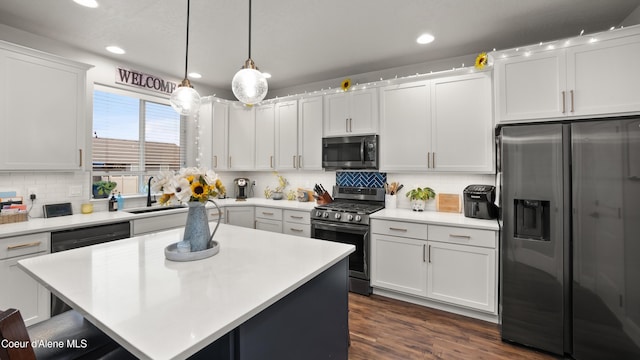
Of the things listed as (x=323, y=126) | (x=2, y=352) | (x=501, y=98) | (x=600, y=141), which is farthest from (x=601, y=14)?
(x=2, y=352)

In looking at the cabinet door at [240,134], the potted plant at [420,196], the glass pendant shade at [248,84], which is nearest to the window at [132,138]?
the cabinet door at [240,134]

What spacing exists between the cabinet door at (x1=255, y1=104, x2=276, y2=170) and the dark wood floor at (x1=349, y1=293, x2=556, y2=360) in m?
2.38

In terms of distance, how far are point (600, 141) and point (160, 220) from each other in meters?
4.07

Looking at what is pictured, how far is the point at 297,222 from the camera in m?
3.67

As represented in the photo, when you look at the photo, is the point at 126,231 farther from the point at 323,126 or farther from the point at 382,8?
the point at 382,8

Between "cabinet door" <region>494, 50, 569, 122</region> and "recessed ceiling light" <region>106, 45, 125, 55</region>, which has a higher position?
"recessed ceiling light" <region>106, 45, 125, 55</region>

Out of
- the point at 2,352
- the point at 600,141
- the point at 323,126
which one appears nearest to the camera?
the point at 2,352

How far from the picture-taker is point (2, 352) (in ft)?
2.08

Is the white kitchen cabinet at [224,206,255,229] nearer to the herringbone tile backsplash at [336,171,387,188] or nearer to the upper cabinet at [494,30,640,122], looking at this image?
the herringbone tile backsplash at [336,171,387,188]

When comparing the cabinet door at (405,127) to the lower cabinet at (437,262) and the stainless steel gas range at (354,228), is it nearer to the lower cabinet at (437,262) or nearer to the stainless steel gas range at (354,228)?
the stainless steel gas range at (354,228)

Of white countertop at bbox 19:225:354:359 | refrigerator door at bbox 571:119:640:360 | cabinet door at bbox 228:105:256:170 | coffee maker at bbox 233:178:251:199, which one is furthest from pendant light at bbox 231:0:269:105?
coffee maker at bbox 233:178:251:199

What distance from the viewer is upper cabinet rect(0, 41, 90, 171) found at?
2438 mm

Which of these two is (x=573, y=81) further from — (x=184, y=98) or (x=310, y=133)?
(x=184, y=98)

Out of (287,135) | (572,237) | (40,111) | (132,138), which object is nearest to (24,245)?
(40,111)
